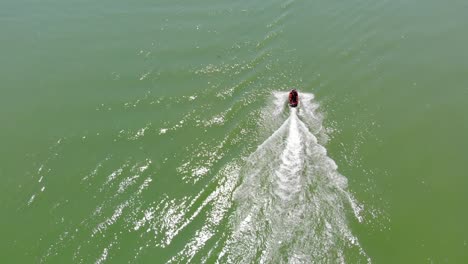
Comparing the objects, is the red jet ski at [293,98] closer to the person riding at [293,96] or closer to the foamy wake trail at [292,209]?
the person riding at [293,96]

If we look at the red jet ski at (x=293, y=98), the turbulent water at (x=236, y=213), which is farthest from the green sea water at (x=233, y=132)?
the red jet ski at (x=293, y=98)

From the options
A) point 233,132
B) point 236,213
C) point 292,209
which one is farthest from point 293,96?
point 236,213

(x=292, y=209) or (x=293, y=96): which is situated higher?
(x=293, y=96)

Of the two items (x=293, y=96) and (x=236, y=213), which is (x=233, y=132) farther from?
(x=236, y=213)

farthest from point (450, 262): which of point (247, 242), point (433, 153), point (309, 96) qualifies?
point (309, 96)

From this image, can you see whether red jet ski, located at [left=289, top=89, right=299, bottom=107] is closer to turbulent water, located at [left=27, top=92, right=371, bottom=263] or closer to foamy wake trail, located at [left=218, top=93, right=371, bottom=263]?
foamy wake trail, located at [left=218, top=93, right=371, bottom=263]

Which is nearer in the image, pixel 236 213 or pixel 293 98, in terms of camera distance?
pixel 236 213
